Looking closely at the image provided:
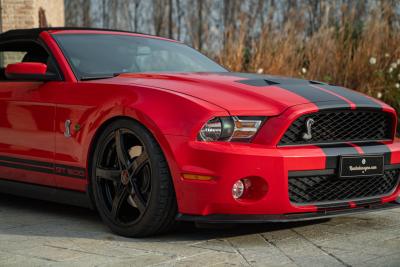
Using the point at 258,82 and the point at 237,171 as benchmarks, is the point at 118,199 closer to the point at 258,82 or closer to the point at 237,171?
the point at 237,171

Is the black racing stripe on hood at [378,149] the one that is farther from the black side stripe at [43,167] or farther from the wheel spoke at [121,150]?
the black side stripe at [43,167]

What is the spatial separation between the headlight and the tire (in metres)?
0.31

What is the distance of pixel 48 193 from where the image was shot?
5008 mm

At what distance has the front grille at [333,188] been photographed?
4.19 meters

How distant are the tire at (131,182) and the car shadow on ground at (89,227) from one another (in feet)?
0.39

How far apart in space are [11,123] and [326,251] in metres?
2.48

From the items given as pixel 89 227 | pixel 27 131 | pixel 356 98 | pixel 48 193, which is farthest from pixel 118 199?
pixel 356 98

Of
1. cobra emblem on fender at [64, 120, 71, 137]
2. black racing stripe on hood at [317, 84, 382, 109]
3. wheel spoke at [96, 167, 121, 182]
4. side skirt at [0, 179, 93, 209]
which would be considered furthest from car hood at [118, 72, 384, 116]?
side skirt at [0, 179, 93, 209]

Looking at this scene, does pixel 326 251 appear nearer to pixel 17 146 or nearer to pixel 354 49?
pixel 17 146

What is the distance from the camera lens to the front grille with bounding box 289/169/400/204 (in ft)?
13.7

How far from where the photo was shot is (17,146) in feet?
17.0

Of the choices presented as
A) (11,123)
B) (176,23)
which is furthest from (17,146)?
(176,23)

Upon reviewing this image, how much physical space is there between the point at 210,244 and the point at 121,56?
1.84 meters

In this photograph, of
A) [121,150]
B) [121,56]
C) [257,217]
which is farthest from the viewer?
[121,56]
